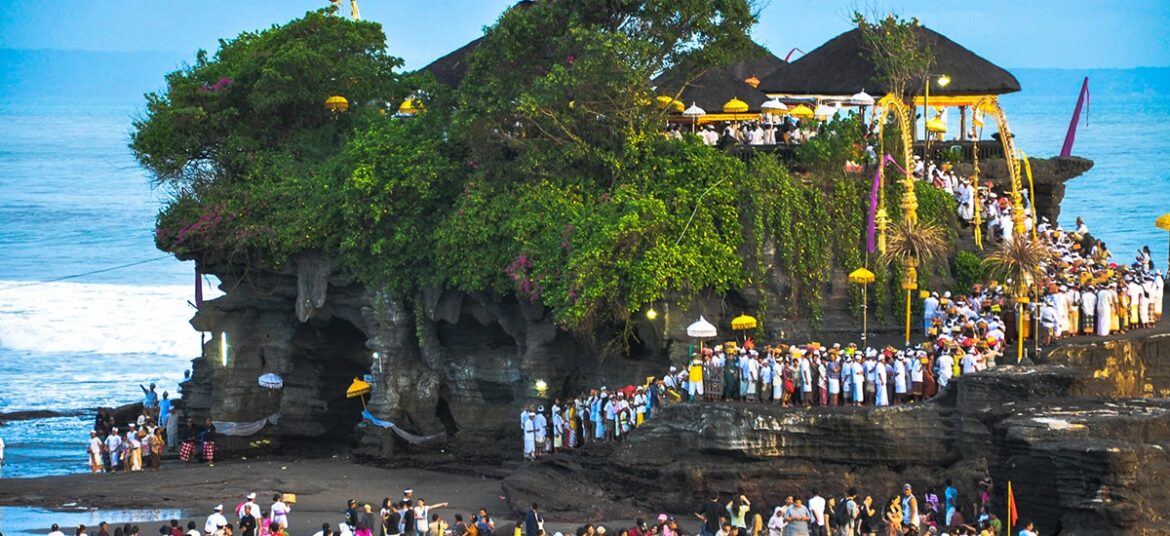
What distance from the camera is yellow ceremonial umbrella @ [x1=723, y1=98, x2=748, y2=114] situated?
5125cm

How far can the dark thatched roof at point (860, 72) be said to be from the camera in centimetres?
5122

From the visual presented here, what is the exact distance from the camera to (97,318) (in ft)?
301

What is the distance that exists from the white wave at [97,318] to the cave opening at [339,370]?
88.9 feet

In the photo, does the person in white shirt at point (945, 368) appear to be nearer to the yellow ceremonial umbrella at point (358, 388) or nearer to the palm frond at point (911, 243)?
the palm frond at point (911, 243)

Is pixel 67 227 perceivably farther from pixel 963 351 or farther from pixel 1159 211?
pixel 963 351

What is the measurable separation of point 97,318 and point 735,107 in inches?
1830

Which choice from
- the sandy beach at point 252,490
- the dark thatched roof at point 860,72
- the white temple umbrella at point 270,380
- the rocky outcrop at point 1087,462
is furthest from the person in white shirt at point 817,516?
the white temple umbrella at point 270,380

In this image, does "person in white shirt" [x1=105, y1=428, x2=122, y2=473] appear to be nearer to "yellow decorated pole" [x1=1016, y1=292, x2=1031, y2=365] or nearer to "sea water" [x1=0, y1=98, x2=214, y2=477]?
"sea water" [x1=0, y1=98, x2=214, y2=477]

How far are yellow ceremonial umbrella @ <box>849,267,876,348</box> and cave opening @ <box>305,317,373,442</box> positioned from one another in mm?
12308

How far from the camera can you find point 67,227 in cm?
11725

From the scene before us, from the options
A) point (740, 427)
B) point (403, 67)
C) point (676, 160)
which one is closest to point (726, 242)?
point (676, 160)

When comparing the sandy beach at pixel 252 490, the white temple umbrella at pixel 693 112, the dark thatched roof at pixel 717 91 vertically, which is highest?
the dark thatched roof at pixel 717 91

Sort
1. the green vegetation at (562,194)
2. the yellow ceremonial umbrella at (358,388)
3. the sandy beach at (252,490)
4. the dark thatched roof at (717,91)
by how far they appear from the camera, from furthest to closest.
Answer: the yellow ceremonial umbrella at (358,388) < the dark thatched roof at (717,91) < the green vegetation at (562,194) < the sandy beach at (252,490)

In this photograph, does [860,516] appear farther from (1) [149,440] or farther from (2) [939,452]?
(1) [149,440]
